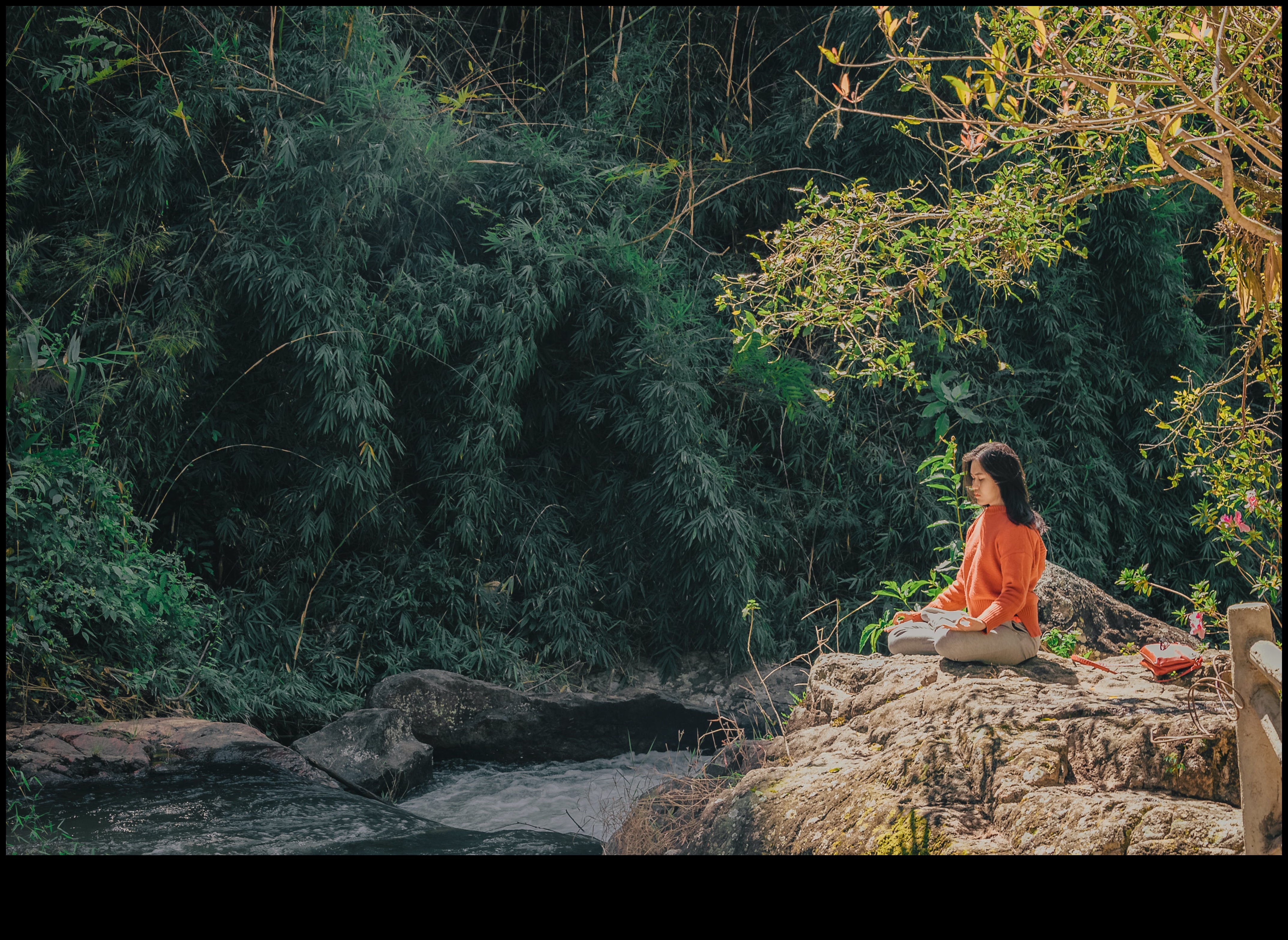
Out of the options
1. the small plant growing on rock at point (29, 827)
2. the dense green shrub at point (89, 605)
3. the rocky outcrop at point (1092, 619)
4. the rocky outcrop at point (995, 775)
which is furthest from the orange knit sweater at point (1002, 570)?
the dense green shrub at point (89, 605)

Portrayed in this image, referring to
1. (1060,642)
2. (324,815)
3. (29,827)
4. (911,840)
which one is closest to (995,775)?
(911,840)

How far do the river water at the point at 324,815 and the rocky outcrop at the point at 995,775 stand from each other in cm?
93

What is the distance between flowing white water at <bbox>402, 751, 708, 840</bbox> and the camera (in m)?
3.98

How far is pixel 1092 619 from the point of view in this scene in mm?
3730

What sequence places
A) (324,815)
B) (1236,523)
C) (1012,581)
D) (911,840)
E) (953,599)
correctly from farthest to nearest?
(324,815) → (953,599) → (1236,523) → (1012,581) → (911,840)

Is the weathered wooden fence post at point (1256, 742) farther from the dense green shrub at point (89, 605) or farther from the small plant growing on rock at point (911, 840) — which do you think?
the dense green shrub at point (89, 605)

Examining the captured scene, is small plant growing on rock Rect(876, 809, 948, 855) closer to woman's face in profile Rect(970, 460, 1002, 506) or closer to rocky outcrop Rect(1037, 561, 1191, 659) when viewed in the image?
woman's face in profile Rect(970, 460, 1002, 506)

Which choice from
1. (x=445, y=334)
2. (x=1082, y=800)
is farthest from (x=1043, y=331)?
(x=1082, y=800)

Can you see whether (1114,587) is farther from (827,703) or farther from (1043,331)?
(827,703)

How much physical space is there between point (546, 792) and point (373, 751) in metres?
0.90

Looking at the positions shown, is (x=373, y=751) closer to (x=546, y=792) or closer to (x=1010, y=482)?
(x=546, y=792)

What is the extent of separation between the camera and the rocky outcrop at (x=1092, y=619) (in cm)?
367

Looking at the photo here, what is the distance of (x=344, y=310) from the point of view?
461 cm

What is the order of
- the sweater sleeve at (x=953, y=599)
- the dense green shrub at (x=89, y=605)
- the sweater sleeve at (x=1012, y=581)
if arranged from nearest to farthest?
1. the sweater sleeve at (x=1012, y=581)
2. the sweater sleeve at (x=953, y=599)
3. the dense green shrub at (x=89, y=605)
